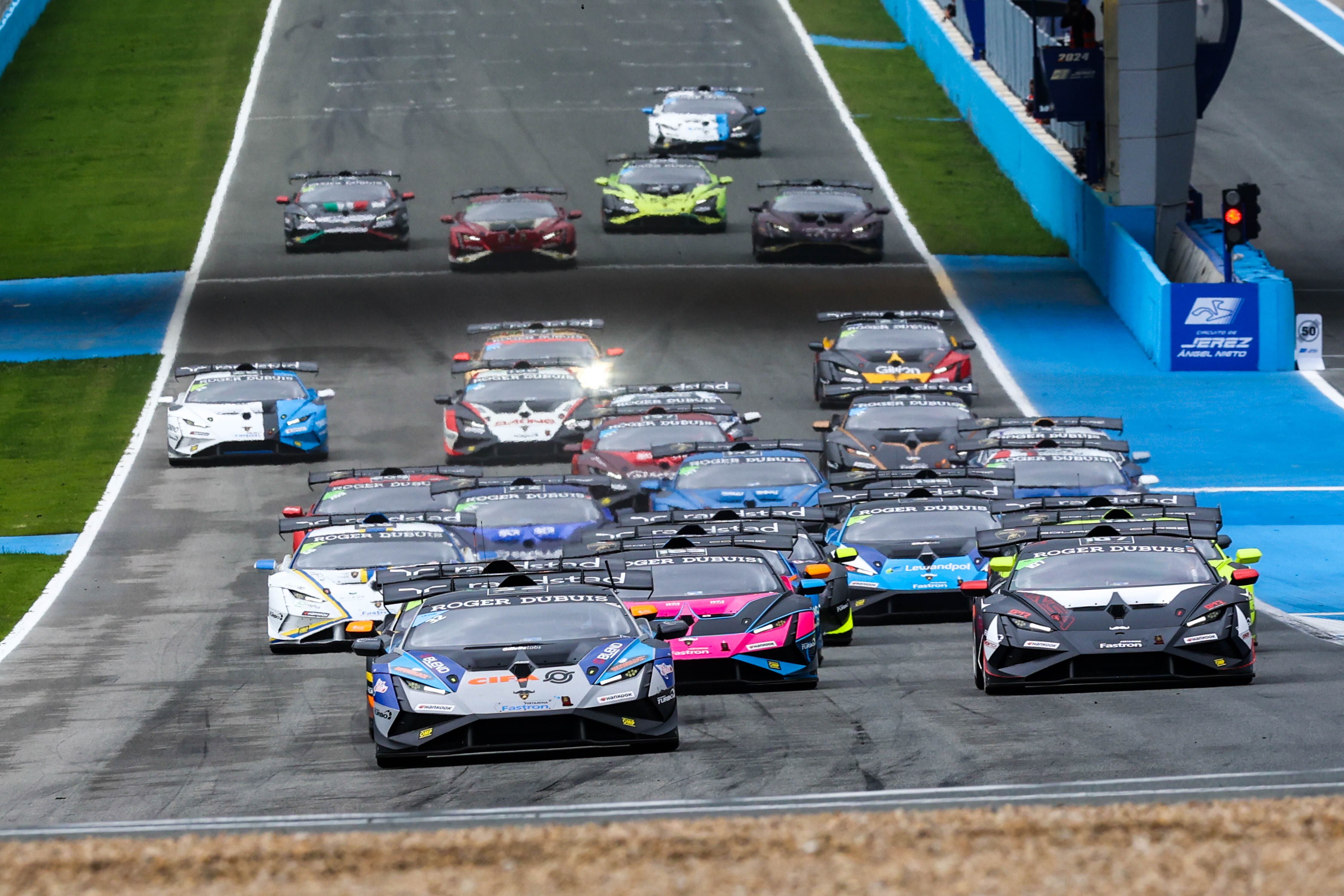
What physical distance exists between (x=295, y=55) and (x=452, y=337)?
25909mm

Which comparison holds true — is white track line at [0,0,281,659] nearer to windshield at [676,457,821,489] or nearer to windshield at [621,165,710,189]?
windshield at [676,457,821,489]

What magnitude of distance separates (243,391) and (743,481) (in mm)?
10317

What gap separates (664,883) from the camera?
31.2 ft

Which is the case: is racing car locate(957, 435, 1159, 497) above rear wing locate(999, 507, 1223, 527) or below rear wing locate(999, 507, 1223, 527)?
below

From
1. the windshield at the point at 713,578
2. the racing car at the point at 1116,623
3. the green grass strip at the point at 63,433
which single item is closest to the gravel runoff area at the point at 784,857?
the racing car at the point at 1116,623

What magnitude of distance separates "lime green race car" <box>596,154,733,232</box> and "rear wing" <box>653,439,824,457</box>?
18.0 metres

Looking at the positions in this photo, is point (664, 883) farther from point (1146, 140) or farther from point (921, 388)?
point (1146, 140)

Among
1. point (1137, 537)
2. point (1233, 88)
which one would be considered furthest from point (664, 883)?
point (1233, 88)

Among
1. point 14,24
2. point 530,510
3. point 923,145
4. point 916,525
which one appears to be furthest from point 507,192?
point 14,24

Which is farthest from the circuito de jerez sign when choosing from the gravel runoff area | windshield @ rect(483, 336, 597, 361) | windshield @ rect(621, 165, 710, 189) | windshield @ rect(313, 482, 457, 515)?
the gravel runoff area

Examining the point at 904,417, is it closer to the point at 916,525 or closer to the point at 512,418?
the point at 512,418

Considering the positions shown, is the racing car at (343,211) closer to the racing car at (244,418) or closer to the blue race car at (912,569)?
the racing car at (244,418)

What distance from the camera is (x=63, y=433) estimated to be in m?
35.2

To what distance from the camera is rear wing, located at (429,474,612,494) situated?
2475cm
